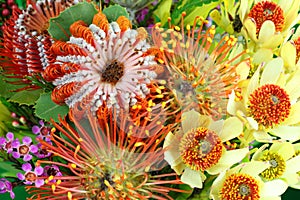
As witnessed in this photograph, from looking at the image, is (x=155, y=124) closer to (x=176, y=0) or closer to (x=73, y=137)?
(x=73, y=137)

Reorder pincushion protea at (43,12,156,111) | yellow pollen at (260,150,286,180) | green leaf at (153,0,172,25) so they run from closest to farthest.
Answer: pincushion protea at (43,12,156,111) → yellow pollen at (260,150,286,180) → green leaf at (153,0,172,25)

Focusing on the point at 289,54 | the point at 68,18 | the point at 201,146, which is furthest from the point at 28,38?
the point at 289,54

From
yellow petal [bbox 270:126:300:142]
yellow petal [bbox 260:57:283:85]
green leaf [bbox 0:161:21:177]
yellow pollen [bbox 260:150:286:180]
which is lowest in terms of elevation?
green leaf [bbox 0:161:21:177]

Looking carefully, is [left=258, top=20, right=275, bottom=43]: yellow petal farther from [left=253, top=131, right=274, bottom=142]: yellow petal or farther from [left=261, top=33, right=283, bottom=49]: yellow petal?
[left=253, top=131, right=274, bottom=142]: yellow petal

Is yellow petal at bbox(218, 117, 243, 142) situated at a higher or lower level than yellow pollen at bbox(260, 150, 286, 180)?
higher

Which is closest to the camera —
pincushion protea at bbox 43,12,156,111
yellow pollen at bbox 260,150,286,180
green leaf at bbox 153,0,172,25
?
pincushion protea at bbox 43,12,156,111

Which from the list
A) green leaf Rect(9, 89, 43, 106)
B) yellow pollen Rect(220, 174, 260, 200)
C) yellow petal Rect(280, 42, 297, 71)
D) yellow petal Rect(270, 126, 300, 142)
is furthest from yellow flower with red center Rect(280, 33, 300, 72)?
green leaf Rect(9, 89, 43, 106)

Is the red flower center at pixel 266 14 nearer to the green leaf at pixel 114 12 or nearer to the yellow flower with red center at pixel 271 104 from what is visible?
the yellow flower with red center at pixel 271 104

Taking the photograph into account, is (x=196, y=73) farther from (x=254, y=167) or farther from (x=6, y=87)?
(x=6, y=87)
